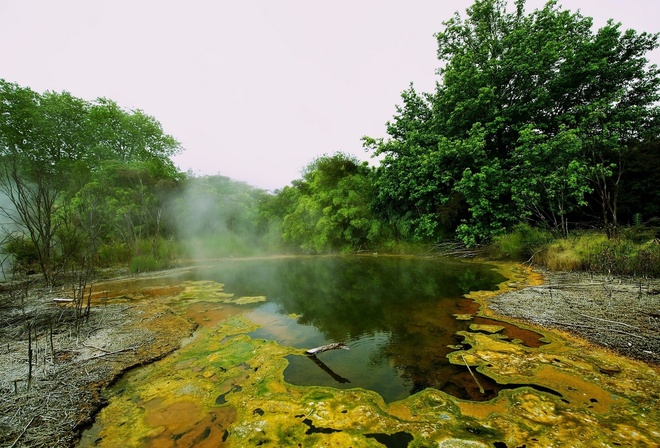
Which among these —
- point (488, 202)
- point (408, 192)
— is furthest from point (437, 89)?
point (488, 202)

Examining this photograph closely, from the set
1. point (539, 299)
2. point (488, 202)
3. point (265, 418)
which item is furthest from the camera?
point (488, 202)

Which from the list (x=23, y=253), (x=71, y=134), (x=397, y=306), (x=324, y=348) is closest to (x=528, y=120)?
(x=397, y=306)

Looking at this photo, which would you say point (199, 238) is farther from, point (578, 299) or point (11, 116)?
point (578, 299)

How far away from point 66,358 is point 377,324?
3.81 meters

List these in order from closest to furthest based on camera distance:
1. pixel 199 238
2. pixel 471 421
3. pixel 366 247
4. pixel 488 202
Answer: pixel 471 421, pixel 488 202, pixel 366 247, pixel 199 238

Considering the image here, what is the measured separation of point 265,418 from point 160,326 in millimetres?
3004

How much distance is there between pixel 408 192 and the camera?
12.5 meters

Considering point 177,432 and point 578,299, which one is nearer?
point 177,432

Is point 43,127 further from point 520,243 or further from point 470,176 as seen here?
point 520,243

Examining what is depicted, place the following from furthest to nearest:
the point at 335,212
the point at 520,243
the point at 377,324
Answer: the point at 335,212, the point at 520,243, the point at 377,324

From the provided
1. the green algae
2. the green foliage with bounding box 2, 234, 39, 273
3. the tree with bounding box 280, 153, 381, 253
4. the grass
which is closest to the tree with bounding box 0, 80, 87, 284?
the green foliage with bounding box 2, 234, 39, 273

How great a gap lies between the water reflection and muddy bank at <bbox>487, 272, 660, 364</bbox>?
88 centimetres

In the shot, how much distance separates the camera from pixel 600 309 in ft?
12.2

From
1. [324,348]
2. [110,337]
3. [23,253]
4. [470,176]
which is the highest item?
[470,176]
